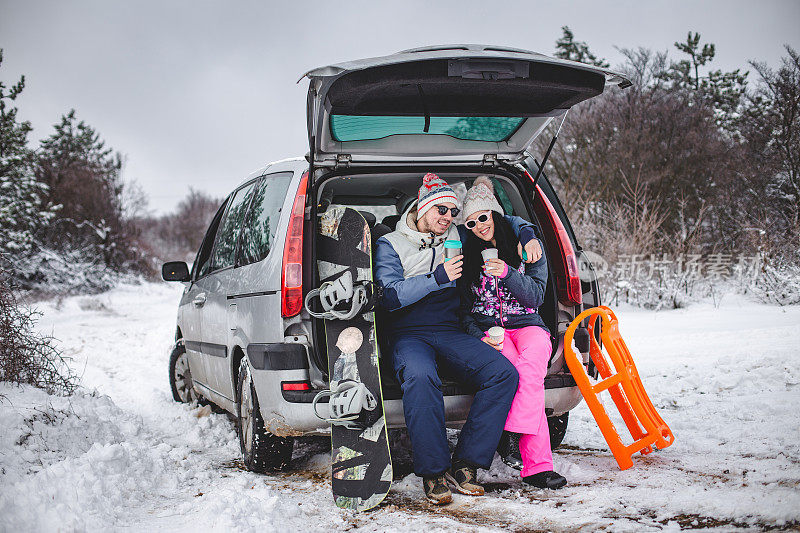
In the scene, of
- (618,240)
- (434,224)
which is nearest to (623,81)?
(434,224)

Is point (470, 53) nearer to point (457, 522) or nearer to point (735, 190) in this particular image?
point (457, 522)

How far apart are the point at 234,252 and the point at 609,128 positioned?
2184cm

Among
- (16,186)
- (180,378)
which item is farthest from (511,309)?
(16,186)

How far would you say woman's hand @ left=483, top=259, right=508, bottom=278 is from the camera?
351 centimetres

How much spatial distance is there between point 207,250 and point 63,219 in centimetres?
1839

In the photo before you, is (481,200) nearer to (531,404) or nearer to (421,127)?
(421,127)

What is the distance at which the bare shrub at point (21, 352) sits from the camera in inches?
171

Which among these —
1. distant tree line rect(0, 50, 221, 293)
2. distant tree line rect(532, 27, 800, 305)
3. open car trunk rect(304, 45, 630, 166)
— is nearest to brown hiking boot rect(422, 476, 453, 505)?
open car trunk rect(304, 45, 630, 166)

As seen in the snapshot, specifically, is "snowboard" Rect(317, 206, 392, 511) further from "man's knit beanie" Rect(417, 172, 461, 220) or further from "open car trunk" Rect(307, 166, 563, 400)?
"man's knit beanie" Rect(417, 172, 461, 220)

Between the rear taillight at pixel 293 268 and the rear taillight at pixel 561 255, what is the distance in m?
1.54

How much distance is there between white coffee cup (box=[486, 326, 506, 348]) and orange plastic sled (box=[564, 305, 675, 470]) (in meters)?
0.37

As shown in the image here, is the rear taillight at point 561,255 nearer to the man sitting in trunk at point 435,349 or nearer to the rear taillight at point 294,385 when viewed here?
the man sitting in trunk at point 435,349

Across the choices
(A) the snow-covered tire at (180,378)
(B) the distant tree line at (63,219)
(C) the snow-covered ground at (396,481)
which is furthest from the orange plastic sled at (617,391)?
(B) the distant tree line at (63,219)

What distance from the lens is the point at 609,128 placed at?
23453mm
